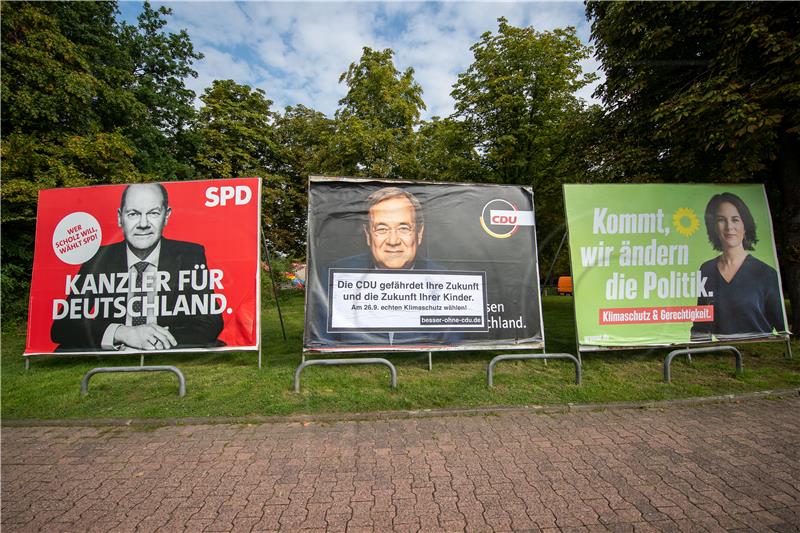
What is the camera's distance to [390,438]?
3.81 meters

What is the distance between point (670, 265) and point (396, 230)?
481cm

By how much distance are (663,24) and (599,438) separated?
8.47 m

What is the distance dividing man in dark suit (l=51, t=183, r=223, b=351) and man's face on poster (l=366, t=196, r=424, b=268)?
2941 millimetres

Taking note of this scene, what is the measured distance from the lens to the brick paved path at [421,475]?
8.46 feet

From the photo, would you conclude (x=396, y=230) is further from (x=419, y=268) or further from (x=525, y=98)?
(x=525, y=98)

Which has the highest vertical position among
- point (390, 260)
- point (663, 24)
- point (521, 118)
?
point (521, 118)

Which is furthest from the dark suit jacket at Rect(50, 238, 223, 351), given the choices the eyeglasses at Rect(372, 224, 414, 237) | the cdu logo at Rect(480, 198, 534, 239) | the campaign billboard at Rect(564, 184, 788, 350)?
the campaign billboard at Rect(564, 184, 788, 350)

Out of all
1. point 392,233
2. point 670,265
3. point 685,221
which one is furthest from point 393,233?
point 685,221

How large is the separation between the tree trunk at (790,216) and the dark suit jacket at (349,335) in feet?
22.1

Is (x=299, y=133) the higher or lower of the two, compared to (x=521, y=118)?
higher

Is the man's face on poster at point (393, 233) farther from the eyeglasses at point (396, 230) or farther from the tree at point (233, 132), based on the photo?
the tree at point (233, 132)

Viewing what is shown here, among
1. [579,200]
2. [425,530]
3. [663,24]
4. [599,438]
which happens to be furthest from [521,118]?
[425,530]

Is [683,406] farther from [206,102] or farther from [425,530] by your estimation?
[206,102]

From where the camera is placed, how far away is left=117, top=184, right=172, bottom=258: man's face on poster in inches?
254
